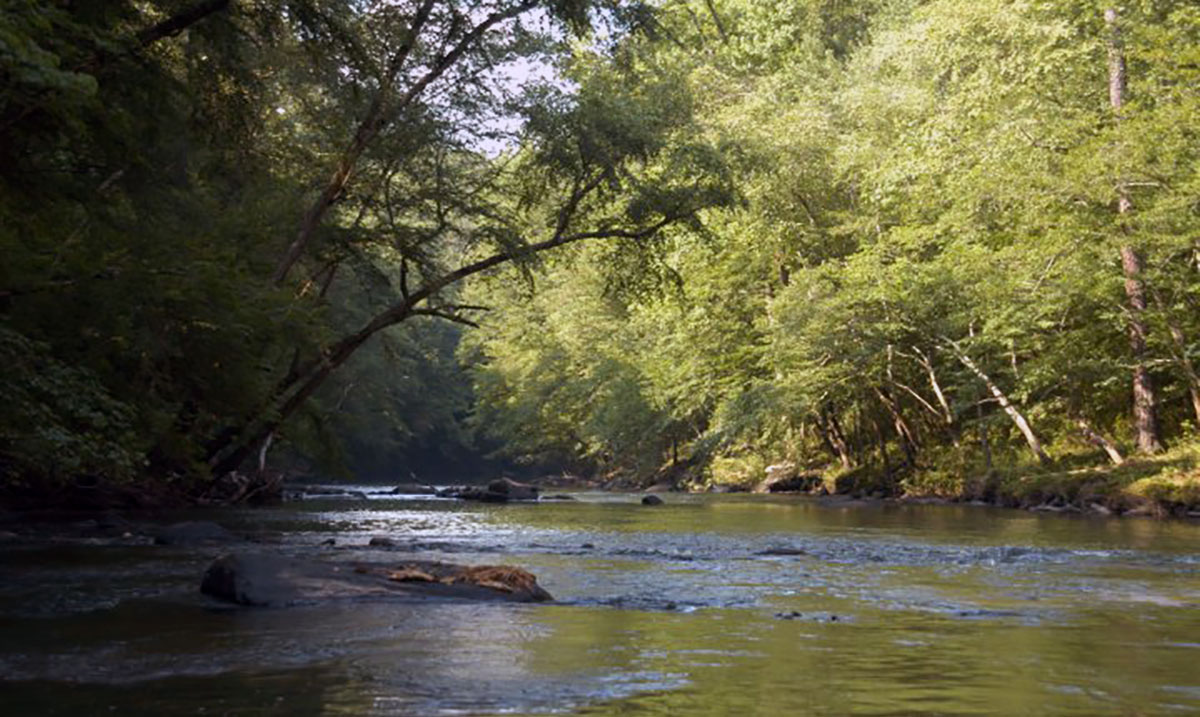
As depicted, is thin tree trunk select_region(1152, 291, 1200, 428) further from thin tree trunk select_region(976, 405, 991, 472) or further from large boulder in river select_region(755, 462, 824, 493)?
large boulder in river select_region(755, 462, 824, 493)

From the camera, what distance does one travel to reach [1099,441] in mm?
28906

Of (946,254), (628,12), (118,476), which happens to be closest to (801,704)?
(118,476)

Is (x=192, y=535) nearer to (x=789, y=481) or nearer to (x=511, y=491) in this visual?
(x=511, y=491)

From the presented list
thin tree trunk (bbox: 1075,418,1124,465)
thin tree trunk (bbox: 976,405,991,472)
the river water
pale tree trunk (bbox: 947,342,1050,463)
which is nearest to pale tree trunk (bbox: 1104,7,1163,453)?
thin tree trunk (bbox: 1075,418,1124,465)

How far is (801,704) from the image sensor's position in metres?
6.32

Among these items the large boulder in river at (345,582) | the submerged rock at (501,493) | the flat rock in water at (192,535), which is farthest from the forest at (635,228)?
the submerged rock at (501,493)

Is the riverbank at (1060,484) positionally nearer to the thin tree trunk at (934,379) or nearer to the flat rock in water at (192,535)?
the thin tree trunk at (934,379)

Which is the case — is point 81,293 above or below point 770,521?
above

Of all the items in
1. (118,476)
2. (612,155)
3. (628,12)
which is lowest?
(118,476)

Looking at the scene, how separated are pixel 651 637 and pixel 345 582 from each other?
11.4 feet

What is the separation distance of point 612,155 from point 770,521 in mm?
8256

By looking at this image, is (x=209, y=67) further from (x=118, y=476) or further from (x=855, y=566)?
(x=855, y=566)

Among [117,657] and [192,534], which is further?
[192,534]

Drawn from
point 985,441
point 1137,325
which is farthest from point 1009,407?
point 1137,325
